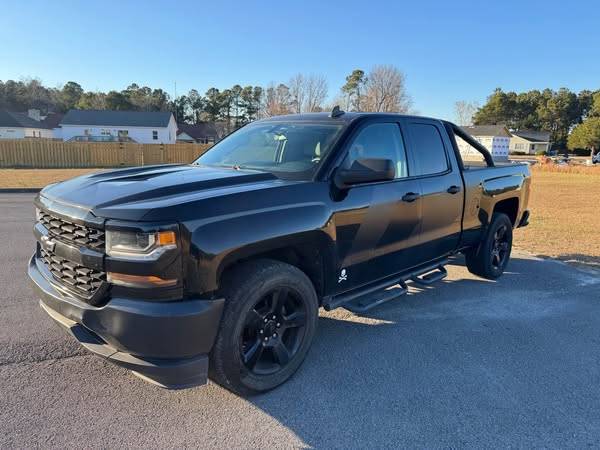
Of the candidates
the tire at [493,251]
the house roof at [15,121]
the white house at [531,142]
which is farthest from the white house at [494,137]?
the tire at [493,251]

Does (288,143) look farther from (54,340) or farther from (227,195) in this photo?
(54,340)

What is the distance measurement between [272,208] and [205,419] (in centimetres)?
142

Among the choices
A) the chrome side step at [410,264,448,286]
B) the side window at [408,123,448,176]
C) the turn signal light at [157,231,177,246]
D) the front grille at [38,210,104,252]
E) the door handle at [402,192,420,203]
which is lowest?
the chrome side step at [410,264,448,286]

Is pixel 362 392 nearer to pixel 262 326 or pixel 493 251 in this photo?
pixel 262 326

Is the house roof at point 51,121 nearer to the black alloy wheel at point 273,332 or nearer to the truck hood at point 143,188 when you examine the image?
the truck hood at point 143,188

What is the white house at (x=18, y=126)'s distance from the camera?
194 ft

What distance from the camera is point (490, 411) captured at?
2938 millimetres

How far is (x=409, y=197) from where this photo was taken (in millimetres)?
3984

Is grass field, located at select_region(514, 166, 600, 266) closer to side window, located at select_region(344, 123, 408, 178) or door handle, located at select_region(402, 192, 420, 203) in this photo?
door handle, located at select_region(402, 192, 420, 203)

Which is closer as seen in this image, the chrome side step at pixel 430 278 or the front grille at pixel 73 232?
the front grille at pixel 73 232

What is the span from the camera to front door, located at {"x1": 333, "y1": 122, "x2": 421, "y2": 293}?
3.45m

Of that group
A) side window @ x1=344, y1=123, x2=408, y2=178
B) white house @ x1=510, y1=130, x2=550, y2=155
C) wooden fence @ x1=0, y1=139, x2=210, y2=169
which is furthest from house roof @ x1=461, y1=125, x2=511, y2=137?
side window @ x1=344, y1=123, x2=408, y2=178

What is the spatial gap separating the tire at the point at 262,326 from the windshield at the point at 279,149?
33.7 inches

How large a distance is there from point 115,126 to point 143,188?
5981 centimetres
